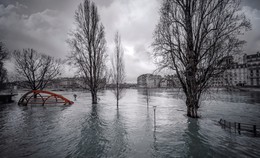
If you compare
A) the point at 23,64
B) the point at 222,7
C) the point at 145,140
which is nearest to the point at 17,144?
the point at 145,140

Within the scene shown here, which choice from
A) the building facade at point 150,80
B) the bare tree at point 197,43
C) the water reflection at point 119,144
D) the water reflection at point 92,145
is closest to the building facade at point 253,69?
the building facade at point 150,80

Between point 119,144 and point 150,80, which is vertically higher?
point 150,80

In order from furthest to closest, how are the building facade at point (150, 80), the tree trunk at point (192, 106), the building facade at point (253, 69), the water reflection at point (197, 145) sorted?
the building facade at point (253, 69), the building facade at point (150, 80), the tree trunk at point (192, 106), the water reflection at point (197, 145)

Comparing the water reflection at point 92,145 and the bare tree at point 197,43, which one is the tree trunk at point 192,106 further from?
the water reflection at point 92,145

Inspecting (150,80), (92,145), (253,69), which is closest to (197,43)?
(92,145)

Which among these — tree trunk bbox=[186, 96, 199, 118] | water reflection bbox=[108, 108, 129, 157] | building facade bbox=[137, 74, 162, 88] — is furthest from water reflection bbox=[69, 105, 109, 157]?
tree trunk bbox=[186, 96, 199, 118]

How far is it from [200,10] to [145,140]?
10.6m

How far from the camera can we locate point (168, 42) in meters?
9.54

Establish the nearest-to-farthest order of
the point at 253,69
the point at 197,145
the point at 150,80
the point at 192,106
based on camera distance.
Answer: the point at 197,145, the point at 192,106, the point at 253,69, the point at 150,80

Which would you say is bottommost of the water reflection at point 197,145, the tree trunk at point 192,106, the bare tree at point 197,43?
the water reflection at point 197,145

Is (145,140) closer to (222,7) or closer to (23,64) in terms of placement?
(222,7)

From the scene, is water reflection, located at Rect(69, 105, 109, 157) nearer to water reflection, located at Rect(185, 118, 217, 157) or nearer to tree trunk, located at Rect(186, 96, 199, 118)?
water reflection, located at Rect(185, 118, 217, 157)

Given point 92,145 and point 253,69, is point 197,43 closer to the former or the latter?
point 92,145

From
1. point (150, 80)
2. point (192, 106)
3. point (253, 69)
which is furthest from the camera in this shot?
point (150, 80)
